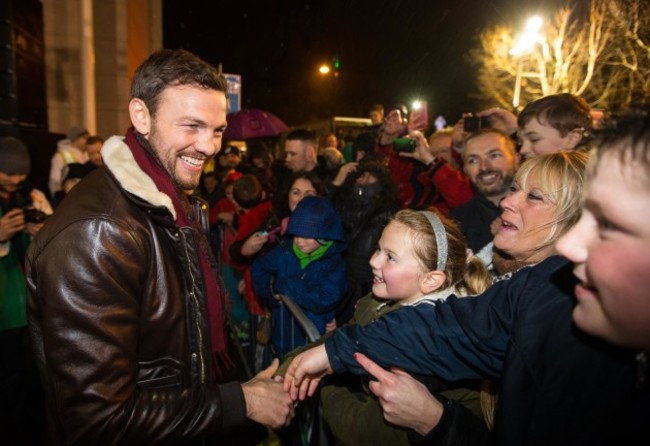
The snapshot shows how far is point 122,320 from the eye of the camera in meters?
1.53

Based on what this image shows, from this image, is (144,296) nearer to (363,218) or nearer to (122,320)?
(122,320)

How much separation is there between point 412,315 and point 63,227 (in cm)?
138

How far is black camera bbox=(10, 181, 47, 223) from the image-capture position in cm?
379

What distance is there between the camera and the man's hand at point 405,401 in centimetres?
160

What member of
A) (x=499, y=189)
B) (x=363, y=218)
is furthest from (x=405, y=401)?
(x=363, y=218)

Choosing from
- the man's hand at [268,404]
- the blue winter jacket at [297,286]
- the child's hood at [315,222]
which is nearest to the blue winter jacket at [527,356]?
the man's hand at [268,404]

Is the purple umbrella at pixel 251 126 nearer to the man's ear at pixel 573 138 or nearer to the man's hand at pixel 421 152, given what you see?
the man's hand at pixel 421 152

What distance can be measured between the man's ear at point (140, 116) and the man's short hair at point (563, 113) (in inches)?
109

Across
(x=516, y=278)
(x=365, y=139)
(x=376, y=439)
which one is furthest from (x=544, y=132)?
(x=365, y=139)

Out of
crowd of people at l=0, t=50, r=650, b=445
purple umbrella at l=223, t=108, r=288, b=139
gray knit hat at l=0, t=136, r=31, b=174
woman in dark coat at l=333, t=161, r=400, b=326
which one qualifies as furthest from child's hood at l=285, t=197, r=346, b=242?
purple umbrella at l=223, t=108, r=288, b=139

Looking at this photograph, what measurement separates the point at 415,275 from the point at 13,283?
3.51m

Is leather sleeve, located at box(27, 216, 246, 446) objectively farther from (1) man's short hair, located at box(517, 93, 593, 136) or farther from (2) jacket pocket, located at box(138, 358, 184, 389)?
(1) man's short hair, located at box(517, 93, 593, 136)

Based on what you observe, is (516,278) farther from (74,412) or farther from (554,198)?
(74,412)

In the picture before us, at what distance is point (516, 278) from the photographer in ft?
4.92
